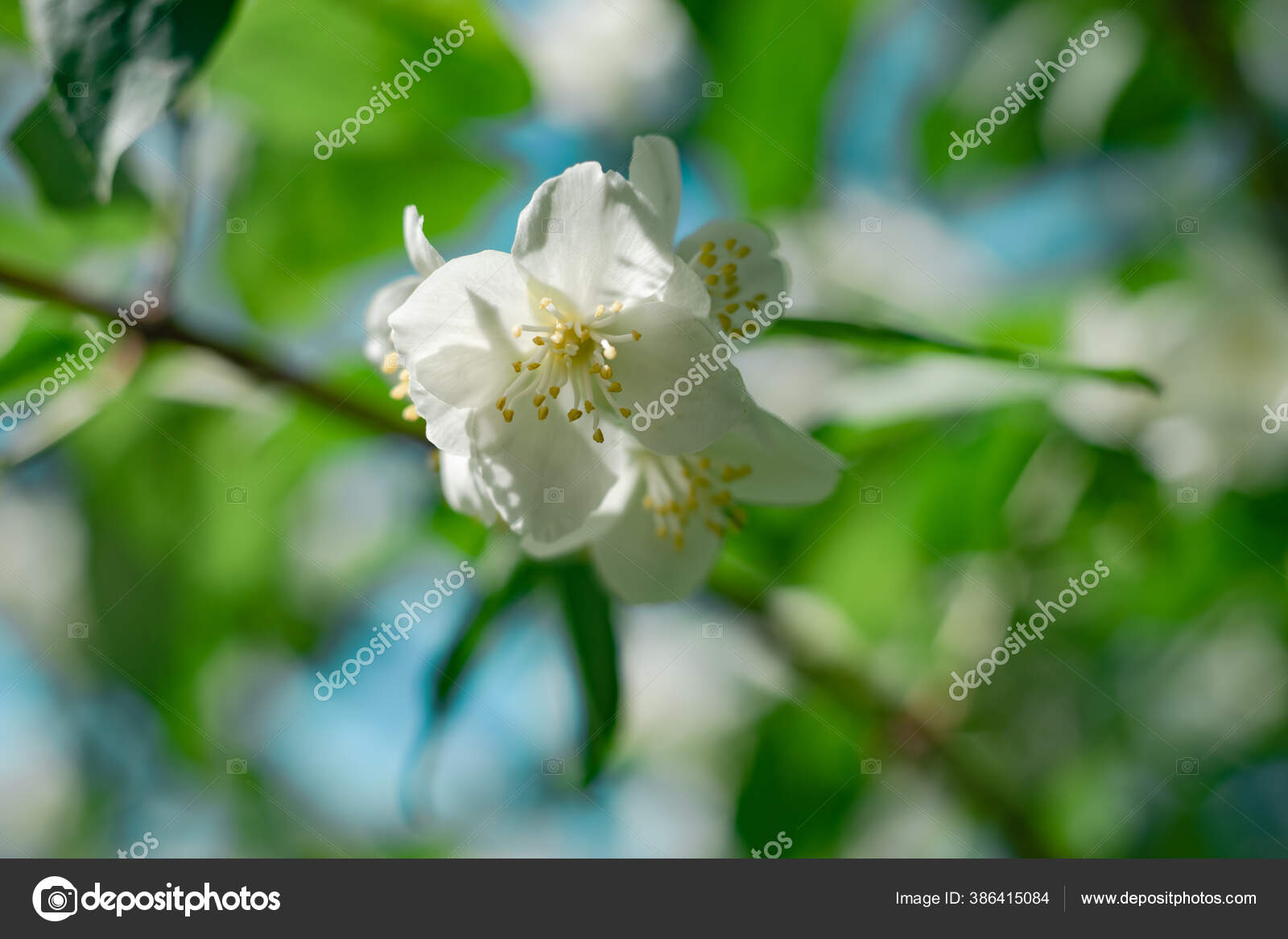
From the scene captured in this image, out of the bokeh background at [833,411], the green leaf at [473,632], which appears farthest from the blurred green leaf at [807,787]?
the green leaf at [473,632]

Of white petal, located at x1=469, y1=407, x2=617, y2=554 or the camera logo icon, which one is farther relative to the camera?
the camera logo icon

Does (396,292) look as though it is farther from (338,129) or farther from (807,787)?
(807,787)

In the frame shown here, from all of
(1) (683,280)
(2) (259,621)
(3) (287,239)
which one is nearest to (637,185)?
(1) (683,280)

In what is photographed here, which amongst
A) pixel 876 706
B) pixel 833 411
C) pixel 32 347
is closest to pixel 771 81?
pixel 833 411

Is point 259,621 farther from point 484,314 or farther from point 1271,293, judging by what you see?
point 1271,293

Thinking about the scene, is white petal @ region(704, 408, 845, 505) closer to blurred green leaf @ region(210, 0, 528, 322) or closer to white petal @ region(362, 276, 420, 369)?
white petal @ region(362, 276, 420, 369)

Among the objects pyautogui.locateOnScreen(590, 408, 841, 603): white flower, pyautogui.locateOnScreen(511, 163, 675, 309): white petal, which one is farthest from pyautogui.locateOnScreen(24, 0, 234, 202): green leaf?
pyautogui.locateOnScreen(590, 408, 841, 603): white flower
